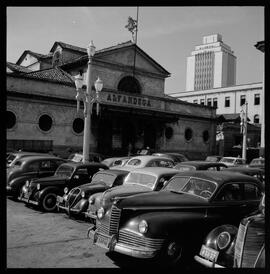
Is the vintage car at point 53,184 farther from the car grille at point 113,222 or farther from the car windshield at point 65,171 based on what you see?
the car grille at point 113,222

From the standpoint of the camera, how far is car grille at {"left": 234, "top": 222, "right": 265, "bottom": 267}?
4.74m

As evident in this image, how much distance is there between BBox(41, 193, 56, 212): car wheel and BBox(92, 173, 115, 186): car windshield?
1.39 m

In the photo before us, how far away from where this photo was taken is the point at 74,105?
23641mm

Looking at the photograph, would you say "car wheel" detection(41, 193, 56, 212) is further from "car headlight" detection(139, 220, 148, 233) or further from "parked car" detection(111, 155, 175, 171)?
"car headlight" detection(139, 220, 148, 233)

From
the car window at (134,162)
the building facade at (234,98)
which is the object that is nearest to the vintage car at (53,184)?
the car window at (134,162)

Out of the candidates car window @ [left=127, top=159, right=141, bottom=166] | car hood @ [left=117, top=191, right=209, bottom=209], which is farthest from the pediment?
car hood @ [left=117, top=191, right=209, bottom=209]

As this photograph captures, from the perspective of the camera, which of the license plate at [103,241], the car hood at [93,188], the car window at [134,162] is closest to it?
the license plate at [103,241]

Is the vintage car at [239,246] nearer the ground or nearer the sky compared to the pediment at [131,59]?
nearer the ground

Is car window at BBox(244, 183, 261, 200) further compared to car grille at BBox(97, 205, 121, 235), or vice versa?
car window at BBox(244, 183, 261, 200)

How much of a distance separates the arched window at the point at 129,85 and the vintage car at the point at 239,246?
23.3m

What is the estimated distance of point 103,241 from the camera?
19.9ft

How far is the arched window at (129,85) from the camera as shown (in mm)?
28155
